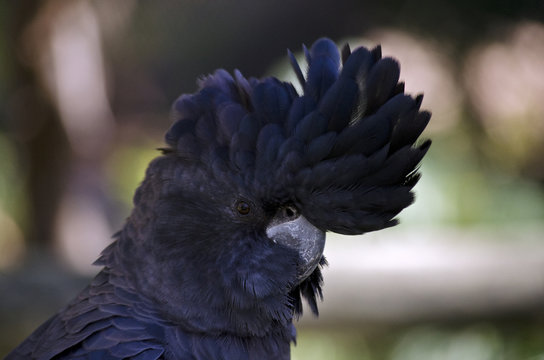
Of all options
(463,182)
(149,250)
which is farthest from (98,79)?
(149,250)

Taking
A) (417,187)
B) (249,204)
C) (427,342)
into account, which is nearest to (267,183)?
(249,204)

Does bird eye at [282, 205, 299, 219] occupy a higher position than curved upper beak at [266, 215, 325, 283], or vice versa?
bird eye at [282, 205, 299, 219]

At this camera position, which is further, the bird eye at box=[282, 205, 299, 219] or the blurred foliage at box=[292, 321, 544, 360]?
the blurred foliage at box=[292, 321, 544, 360]

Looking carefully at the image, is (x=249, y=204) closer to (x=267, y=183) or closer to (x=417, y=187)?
(x=267, y=183)

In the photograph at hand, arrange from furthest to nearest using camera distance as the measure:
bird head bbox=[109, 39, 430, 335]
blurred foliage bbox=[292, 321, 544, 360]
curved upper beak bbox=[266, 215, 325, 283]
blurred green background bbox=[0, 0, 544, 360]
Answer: blurred foliage bbox=[292, 321, 544, 360]
blurred green background bbox=[0, 0, 544, 360]
curved upper beak bbox=[266, 215, 325, 283]
bird head bbox=[109, 39, 430, 335]

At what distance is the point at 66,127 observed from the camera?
14.3ft

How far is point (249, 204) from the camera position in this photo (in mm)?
1819

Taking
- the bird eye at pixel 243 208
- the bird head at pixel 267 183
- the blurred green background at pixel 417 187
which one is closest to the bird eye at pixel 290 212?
the bird head at pixel 267 183

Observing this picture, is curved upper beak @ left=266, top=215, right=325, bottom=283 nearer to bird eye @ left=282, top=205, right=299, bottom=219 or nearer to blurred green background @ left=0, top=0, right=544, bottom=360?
bird eye @ left=282, top=205, right=299, bottom=219

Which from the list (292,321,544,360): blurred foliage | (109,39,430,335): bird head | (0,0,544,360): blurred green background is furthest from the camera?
(292,321,544,360): blurred foliage

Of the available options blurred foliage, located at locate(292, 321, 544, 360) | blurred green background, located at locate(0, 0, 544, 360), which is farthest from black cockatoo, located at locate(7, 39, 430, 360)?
blurred foliage, located at locate(292, 321, 544, 360)

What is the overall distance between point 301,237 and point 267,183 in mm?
201

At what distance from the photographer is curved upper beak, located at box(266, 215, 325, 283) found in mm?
1818

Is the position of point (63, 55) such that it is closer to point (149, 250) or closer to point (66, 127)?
point (66, 127)
